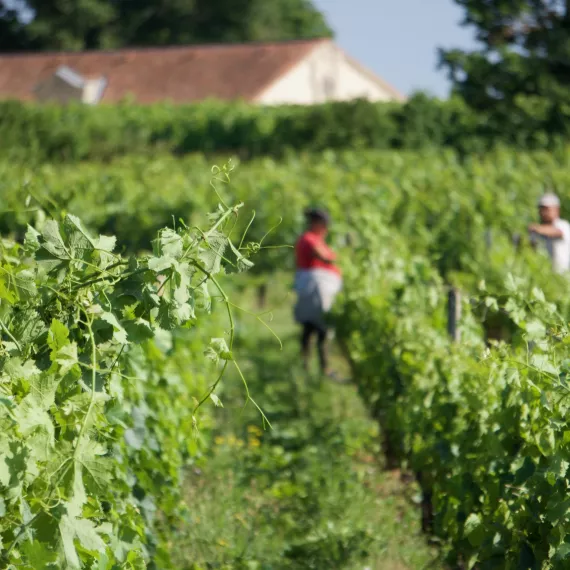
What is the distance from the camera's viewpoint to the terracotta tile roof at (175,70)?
51.2 metres

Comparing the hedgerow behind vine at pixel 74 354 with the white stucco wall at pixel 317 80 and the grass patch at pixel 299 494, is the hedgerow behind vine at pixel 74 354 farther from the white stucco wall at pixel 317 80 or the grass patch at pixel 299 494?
the white stucco wall at pixel 317 80

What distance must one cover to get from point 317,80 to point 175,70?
734 centimetres

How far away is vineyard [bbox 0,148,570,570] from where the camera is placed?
→ 2.83 metres

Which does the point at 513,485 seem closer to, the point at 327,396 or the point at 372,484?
the point at 372,484

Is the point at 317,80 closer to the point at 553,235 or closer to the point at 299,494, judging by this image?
the point at 553,235

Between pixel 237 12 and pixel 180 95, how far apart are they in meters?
13.6

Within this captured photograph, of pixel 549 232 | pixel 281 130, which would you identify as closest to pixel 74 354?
pixel 549 232

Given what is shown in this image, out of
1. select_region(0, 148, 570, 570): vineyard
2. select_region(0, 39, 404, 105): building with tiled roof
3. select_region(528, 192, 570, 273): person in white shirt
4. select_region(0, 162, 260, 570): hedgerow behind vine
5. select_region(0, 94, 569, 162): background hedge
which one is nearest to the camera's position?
select_region(0, 162, 260, 570): hedgerow behind vine

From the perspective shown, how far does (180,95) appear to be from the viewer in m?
53.0

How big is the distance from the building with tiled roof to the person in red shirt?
129 feet

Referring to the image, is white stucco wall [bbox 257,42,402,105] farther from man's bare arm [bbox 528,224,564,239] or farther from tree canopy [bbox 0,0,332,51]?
man's bare arm [bbox 528,224,564,239]

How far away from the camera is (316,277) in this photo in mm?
9992

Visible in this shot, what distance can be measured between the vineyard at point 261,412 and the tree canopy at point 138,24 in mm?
52900

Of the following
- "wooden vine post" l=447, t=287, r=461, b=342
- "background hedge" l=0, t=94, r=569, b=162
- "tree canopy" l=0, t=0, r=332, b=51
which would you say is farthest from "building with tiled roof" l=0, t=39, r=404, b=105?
"wooden vine post" l=447, t=287, r=461, b=342
